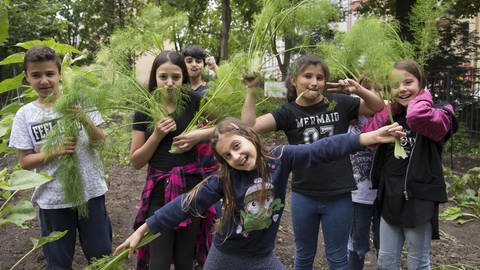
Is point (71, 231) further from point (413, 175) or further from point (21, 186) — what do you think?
point (413, 175)

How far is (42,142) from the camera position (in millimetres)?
2490

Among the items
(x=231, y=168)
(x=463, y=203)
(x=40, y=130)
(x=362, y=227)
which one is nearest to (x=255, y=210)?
(x=231, y=168)

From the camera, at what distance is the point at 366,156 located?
290cm

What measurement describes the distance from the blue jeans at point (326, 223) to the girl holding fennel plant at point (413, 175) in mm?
219

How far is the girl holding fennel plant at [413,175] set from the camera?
7.76 feet

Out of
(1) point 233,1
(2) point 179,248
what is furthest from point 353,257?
(1) point 233,1

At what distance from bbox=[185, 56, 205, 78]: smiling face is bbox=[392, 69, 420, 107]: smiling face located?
166 cm

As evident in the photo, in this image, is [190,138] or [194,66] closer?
[190,138]

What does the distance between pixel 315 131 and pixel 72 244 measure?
1590 mm

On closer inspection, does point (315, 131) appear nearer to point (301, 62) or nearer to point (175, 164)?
point (301, 62)

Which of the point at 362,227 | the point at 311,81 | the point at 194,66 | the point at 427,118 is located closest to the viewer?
the point at 427,118

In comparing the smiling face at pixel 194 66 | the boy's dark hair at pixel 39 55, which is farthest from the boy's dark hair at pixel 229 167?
the smiling face at pixel 194 66

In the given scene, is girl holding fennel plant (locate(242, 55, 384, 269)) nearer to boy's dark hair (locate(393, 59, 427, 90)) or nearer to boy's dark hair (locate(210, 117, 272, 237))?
boy's dark hair (locate(393, 59, 427, 90))

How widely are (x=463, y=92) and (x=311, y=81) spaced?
8491mm
